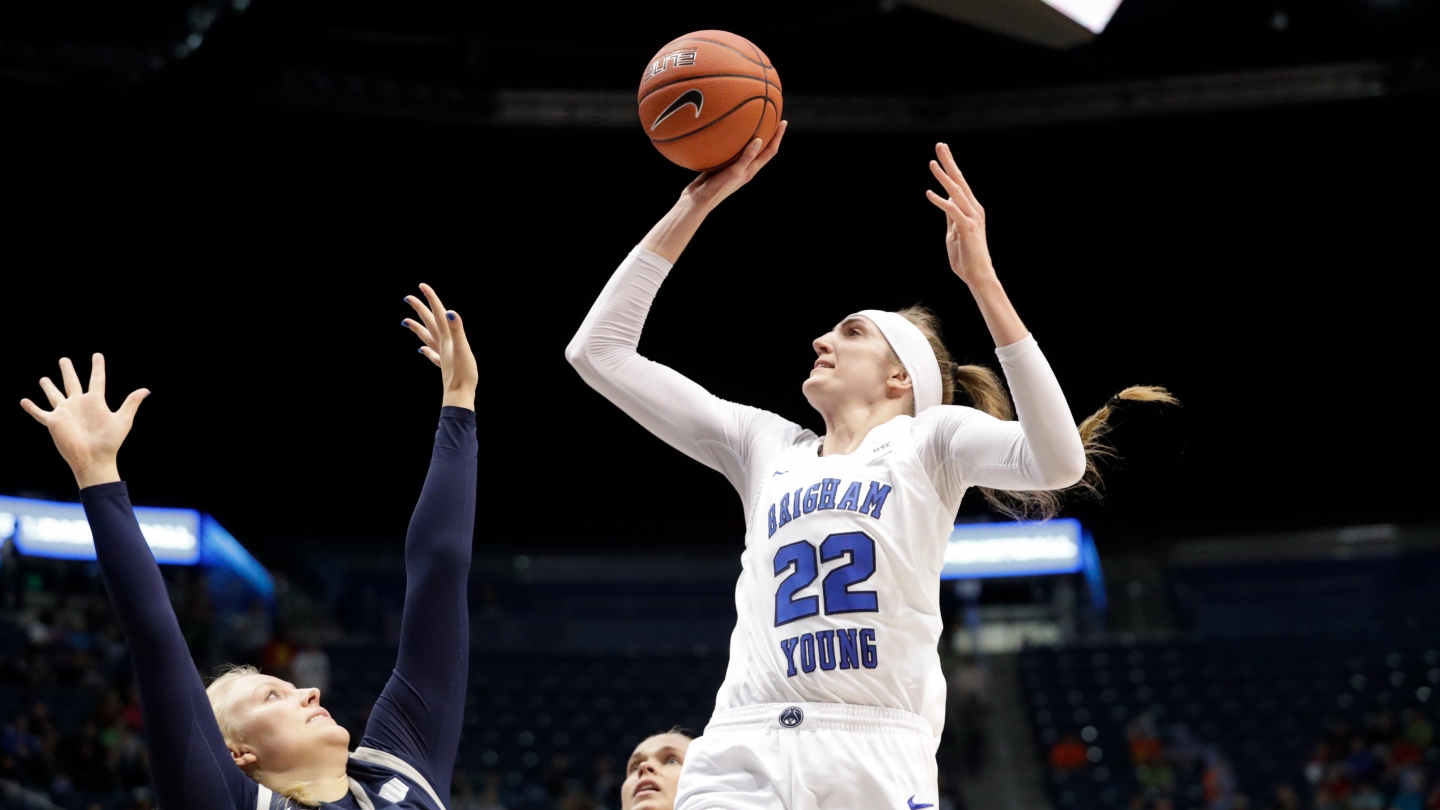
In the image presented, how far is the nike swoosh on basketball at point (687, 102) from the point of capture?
3.94 meters

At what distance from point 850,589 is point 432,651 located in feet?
3.07

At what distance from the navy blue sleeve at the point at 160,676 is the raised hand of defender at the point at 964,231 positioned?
1772 millimetres

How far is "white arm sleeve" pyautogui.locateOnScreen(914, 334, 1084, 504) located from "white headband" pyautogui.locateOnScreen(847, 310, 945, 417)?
9.2 inches

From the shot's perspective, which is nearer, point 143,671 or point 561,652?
point 143,671

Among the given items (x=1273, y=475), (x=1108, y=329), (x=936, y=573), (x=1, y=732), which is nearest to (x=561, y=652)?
(x=1, y=732)

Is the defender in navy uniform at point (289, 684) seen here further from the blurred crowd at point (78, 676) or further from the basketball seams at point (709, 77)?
the blurred crowd at point (78, 676)

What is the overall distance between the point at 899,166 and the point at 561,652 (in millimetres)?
7126

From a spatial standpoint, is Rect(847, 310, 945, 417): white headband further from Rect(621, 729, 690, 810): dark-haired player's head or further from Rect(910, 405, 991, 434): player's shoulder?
Rect(621, 729, 690, 810): dark-haired player's head

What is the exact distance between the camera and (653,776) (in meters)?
4.02

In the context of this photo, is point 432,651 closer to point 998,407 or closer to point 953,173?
point 953,173

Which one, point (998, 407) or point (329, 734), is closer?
point (329, 734)

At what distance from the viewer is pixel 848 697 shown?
3.18 meters

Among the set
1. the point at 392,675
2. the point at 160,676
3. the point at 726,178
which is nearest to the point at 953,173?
the point at 726,178

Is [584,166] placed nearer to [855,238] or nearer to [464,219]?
[464,219]
